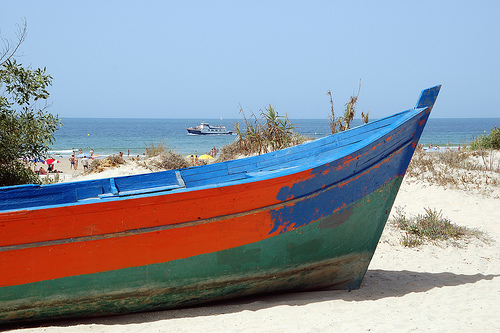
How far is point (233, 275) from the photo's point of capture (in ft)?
13.2

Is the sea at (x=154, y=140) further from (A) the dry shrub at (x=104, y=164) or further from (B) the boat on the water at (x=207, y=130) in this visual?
(A) the dry shrub at (x=104, y=164)

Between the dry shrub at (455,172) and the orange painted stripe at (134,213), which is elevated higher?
the orange painted stripe at (134,213)

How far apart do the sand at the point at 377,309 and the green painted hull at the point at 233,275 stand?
13 centimetres

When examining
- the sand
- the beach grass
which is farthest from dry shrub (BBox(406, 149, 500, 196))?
the sand

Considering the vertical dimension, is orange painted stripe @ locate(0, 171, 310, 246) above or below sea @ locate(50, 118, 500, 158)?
above

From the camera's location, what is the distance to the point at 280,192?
3920 millimetres

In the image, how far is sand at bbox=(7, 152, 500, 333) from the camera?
3379mm

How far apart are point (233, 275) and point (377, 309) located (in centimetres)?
132

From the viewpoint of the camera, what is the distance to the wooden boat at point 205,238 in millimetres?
3596

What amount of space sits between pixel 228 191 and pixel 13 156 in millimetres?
5561

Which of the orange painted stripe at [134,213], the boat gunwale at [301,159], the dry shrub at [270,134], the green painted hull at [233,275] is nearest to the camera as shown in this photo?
the orange painted stripe at [134,213]

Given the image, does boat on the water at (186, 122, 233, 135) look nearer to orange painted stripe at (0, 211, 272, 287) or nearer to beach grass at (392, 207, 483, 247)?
beach grass at (392, 207, 483, 247)

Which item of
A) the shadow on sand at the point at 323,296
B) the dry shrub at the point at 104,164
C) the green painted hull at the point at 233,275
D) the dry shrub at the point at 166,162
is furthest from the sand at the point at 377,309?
the dry shrub at the point at 104,164

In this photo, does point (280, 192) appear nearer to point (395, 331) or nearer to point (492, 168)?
point (395, 331)
